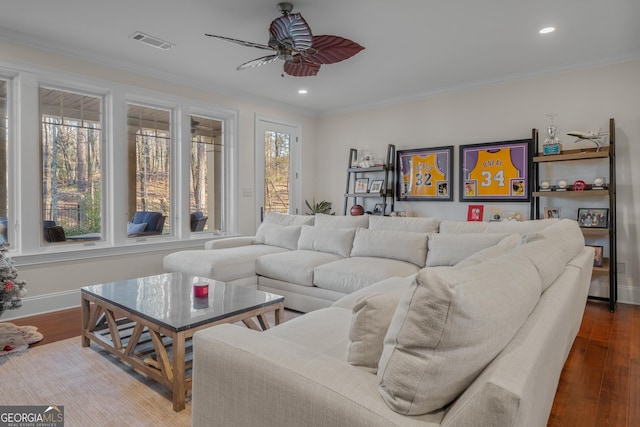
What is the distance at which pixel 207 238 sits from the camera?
4.82m

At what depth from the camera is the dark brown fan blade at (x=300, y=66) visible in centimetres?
313

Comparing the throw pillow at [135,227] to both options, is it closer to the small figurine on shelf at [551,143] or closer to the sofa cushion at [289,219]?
the sofa cushion at [289,219]

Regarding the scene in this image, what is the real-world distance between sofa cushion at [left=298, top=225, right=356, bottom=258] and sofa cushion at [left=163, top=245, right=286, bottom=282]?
39cm

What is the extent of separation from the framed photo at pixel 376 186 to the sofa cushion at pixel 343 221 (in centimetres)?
149

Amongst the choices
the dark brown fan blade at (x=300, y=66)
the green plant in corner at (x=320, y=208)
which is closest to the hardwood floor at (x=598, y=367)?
the dark brown fan blade at (x=300, y=66)

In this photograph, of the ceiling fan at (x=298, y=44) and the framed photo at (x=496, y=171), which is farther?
the framed photo at (x=496, y=171)

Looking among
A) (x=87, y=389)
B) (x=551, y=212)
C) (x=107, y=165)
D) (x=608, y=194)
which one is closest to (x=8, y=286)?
(x=87, y=389)

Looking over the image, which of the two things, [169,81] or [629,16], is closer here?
[629,16]

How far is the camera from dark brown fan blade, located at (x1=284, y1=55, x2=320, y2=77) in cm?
313

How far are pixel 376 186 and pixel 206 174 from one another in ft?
7.85

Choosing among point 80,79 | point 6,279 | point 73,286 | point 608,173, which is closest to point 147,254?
point 73,286

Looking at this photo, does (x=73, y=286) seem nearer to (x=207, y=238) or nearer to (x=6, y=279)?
(x=6, y=279)

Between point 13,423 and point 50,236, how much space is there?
2378 millimetres

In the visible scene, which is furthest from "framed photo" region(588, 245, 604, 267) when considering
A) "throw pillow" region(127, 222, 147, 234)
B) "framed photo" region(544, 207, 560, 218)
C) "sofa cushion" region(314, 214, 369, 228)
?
"throw pillow" region(127, 222, 147, 234)
